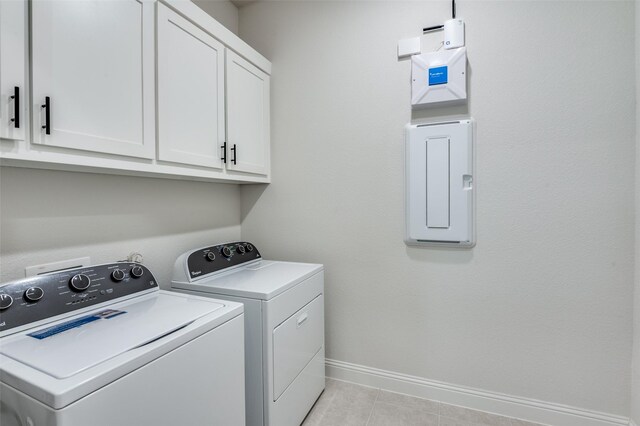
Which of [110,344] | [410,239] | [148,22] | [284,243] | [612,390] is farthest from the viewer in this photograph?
[284,243]

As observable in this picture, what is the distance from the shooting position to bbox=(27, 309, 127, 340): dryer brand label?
0.95 meters

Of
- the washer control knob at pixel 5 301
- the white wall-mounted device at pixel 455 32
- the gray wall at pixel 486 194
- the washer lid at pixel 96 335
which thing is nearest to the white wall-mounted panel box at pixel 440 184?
the gray wall at pixel 486 194

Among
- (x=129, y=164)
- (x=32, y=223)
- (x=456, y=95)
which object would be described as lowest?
(x=32, y=223)

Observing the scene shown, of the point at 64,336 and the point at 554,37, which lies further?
the point at 554,37

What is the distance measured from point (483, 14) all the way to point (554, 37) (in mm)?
384

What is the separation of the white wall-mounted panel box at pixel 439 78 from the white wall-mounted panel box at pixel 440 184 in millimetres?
142

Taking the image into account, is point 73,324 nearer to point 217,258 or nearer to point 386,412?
point 217,258

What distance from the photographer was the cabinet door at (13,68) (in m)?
0.90

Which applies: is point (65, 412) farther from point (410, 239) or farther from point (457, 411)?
point (457, 411)

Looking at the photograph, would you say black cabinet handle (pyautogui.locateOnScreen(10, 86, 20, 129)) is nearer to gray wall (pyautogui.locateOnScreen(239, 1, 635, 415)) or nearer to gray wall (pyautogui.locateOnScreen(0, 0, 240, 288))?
gray wall (pyautogui.locateOnScreen(0, 0, 240, 288))

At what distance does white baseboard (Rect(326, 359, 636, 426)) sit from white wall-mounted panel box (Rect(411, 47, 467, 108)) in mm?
1684

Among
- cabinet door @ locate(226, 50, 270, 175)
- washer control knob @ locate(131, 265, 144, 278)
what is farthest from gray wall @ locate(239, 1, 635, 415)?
washer control knob @ locate(131, 265, 144, 278)

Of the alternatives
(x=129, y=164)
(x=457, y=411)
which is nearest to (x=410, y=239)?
(x=457, y=411)

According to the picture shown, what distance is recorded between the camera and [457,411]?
71.5 inches
